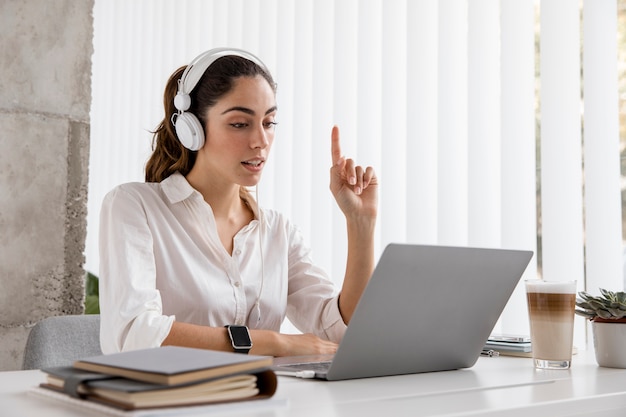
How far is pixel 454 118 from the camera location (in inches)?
96.3

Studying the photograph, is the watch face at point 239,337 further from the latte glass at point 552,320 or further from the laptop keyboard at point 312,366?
the latte glass at point 552,320

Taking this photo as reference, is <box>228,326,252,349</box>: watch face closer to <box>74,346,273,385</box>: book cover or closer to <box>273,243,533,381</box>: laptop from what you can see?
<box>273,243,533,381</box>: laptop

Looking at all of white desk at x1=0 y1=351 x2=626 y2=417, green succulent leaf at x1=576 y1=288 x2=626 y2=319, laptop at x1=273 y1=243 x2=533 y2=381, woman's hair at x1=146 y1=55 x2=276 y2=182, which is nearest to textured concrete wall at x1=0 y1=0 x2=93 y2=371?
woman's hair at x1=146 y1=55 x2=276 y2=182

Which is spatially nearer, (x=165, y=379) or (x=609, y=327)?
(x=165, y=379)

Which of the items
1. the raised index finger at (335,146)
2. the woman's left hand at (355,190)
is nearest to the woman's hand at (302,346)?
the woman's left hand at (355,190)

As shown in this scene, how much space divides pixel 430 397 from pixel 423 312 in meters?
0.21

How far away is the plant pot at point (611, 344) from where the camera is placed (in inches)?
54.5

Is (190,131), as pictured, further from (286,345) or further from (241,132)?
(286,345)

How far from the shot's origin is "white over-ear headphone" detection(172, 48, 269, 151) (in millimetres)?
1980

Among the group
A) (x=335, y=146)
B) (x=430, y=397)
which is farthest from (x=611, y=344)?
(x=335, y=146)

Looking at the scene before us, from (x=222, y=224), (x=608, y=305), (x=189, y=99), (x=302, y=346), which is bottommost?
(x=302, y=346)

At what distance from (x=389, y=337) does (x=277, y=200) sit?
6.71 ft

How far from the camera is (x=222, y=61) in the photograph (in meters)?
2.03

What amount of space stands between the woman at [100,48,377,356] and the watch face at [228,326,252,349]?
19 centimetres
